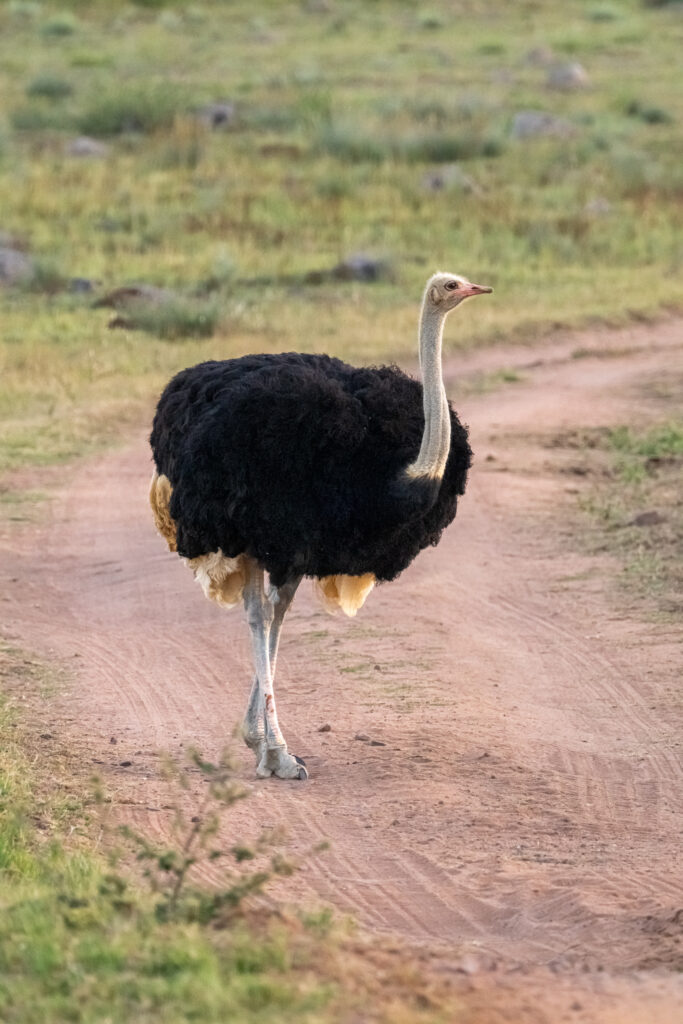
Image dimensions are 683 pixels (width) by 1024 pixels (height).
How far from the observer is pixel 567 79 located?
117 feet

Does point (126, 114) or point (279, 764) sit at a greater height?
point (279, 764)

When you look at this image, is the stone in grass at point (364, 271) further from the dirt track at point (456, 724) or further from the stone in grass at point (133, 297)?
the dirt track at point (456, 724)

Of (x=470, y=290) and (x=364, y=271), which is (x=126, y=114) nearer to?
(x=364, y=271)

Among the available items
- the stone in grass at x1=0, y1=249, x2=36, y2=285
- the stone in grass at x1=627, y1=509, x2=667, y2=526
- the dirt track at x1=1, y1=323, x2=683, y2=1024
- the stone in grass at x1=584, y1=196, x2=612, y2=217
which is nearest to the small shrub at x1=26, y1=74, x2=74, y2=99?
the stone in grass at x1=584, y1=196, x2=612, y2=217

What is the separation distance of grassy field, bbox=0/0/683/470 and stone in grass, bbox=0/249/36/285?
0.12 metres

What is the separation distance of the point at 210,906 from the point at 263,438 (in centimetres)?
221

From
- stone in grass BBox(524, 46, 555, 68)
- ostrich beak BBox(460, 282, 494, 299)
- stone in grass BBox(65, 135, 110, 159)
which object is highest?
ostrich beak BBox(460, 282, 494, 299)

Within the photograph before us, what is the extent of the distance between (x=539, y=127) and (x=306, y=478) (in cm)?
2355

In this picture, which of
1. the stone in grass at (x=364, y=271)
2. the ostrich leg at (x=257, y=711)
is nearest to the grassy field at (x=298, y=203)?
the stone in grass at (x=364, y=271)

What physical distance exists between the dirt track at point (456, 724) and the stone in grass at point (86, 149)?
1527 centimetres

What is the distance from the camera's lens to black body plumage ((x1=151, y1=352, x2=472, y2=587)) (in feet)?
20.2

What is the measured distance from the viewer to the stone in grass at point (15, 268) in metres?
17.6

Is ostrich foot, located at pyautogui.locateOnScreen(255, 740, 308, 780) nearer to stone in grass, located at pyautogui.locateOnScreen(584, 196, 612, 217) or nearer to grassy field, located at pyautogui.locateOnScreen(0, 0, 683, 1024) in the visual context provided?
grassy field, located at pyautogui.locateOnScreen(0, 0, 683, 1024)

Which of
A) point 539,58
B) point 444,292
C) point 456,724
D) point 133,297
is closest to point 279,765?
point 456,724
